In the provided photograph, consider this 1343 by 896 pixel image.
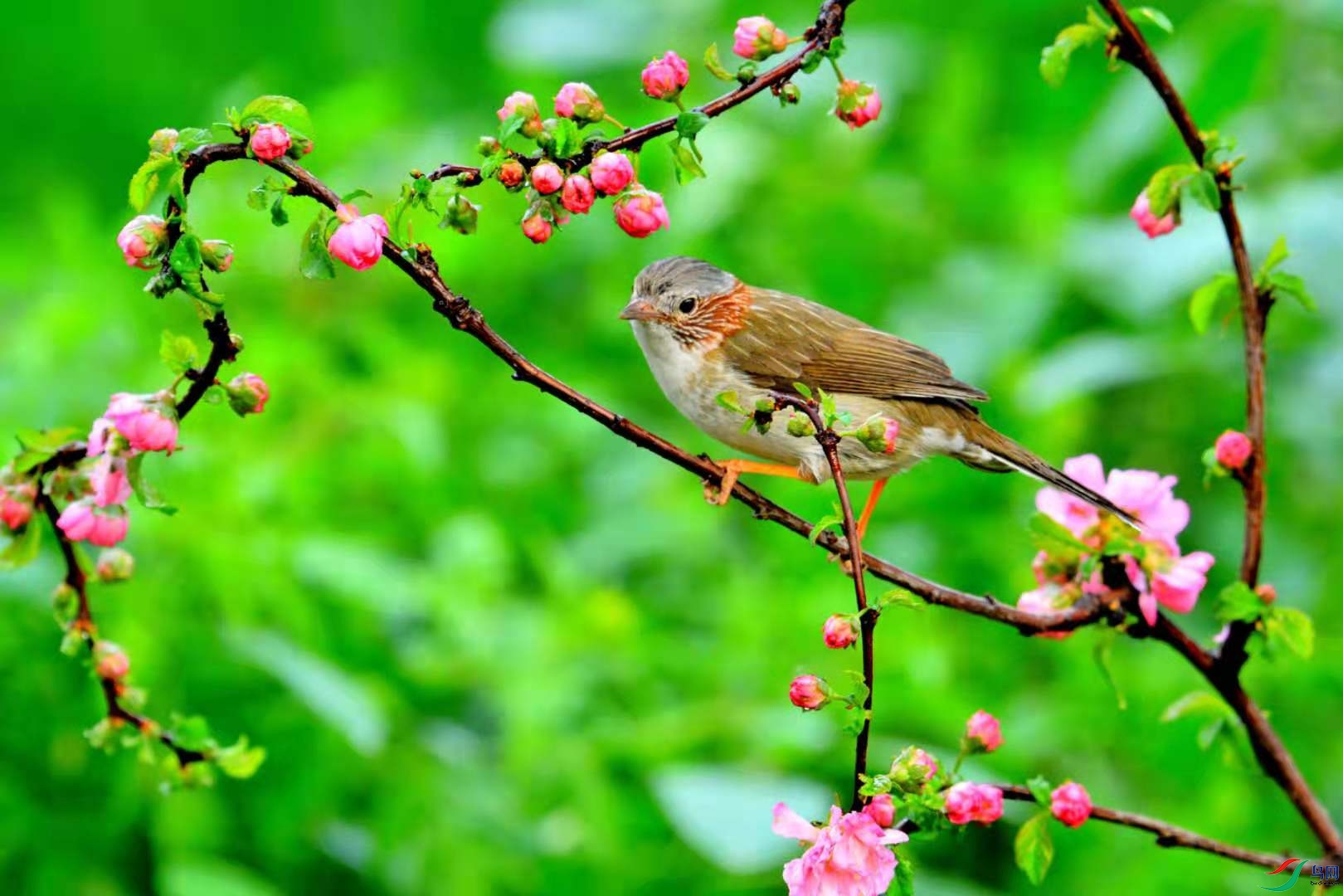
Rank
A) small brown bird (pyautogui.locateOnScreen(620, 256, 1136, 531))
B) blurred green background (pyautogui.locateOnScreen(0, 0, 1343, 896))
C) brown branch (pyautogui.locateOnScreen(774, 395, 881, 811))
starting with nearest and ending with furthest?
brown branch (pyautogui.locateOnScreen(774, 395, 881, 811)) < small brown bird (pyautogui.locateOnScreen(620, 256, 1136, 531)) < blurred green background (pyautogui.locateOnScreen(0, 0, 1343, 896))

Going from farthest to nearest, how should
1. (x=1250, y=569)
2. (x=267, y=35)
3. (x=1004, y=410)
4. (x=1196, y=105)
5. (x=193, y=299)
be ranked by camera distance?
(x=267, y=35) → (x=1196, y=105) → (x=1004, y=410) → (x=1250, y=569) → (x=193, y=299)

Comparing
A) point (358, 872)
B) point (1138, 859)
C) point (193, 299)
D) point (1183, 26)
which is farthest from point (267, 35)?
point (193, 299)

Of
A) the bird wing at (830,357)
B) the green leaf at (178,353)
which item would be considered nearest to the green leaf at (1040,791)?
the green leaf at (178,353)

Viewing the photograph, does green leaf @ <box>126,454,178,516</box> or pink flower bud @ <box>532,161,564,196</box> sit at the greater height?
pink flower bud @ <box>532,161,564,196</box>

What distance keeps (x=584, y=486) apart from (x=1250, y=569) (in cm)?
274

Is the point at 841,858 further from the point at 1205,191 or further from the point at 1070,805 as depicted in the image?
the point at 1205,191

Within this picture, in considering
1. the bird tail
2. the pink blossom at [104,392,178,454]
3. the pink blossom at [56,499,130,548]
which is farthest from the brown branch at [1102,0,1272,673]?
the pink blossom at [56,499,130,548]

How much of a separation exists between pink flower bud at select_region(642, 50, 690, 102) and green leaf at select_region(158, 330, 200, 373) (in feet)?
1.90

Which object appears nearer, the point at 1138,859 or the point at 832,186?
the point at 1138,859

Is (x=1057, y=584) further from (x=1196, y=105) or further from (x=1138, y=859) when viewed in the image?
(x=1196, y=105)

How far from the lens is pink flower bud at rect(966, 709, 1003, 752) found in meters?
1.81

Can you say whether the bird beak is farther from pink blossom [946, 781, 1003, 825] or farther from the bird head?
pink blossom [946, 781, 1003, 825]

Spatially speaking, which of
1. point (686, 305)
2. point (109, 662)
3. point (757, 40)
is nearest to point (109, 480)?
point (109, 662)

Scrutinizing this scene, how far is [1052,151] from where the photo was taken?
5727mm
